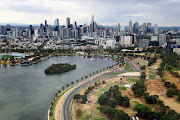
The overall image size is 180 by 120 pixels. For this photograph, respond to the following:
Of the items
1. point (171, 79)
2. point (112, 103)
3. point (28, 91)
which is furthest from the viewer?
point (171, 79)

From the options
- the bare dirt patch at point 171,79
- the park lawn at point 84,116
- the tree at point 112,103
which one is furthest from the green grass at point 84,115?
the bare dirt patch at point 171,79

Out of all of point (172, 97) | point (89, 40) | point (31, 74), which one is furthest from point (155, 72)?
point (89, 40)

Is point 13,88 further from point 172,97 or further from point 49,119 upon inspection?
point 172,97

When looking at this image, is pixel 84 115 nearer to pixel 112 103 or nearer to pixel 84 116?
pixel 84 116

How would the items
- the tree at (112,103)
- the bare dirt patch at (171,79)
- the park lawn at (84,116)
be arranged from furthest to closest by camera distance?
the bare dirt patch at (171,79) → the tree at (112,103) → the park lawn at (84,116)

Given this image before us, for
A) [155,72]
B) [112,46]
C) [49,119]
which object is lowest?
[49,119]

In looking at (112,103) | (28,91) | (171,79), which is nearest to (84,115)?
(112,103)

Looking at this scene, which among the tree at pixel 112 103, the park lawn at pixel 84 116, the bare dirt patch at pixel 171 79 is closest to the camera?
the park lawn at pixel 84 116

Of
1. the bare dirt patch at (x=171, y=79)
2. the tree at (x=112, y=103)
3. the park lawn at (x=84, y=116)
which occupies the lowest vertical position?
the park lawn at (x=84, y=116)

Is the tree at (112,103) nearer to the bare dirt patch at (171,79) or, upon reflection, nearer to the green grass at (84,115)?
the green grass at (84,115)

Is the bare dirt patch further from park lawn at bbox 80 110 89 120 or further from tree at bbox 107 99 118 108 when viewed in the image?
park lawn at bbox 80 110 89 120

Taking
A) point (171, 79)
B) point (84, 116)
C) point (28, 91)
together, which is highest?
point (171, 79)
